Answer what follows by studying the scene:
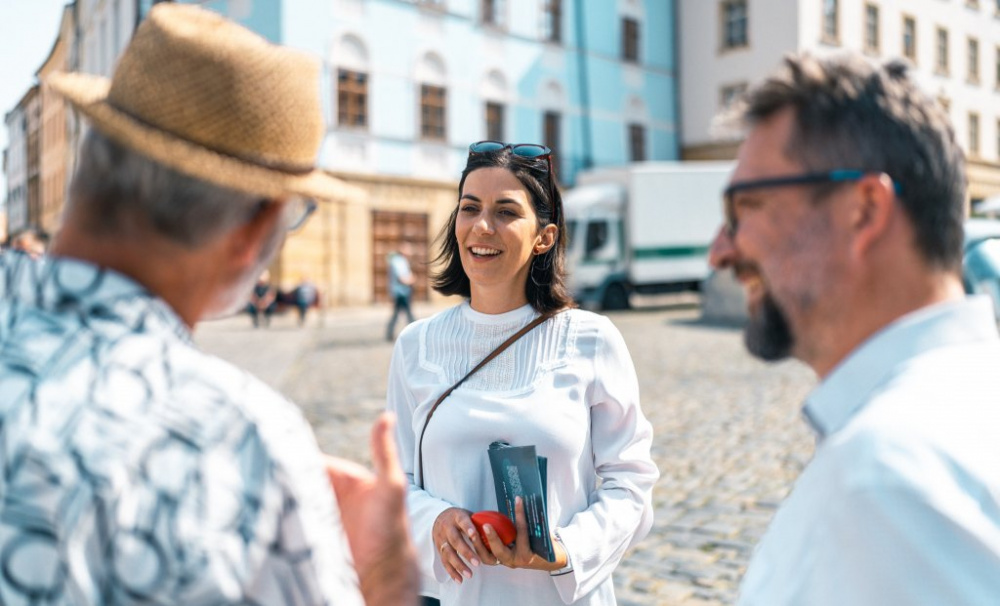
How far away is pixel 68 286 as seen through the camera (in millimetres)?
1143

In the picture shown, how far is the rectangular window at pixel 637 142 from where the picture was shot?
3500cm

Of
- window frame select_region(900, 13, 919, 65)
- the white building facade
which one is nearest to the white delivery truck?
the white building facade

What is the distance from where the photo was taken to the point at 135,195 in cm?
118

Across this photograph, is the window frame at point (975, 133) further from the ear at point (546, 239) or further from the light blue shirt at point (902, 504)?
the light blue shirt at point (902, 504)

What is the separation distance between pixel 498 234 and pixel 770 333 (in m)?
1.31

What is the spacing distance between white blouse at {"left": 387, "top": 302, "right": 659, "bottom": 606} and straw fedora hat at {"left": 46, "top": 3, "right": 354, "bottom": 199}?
4.41 feet


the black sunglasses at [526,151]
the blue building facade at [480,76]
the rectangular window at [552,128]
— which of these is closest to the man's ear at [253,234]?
the black sunglasses at [526,151]

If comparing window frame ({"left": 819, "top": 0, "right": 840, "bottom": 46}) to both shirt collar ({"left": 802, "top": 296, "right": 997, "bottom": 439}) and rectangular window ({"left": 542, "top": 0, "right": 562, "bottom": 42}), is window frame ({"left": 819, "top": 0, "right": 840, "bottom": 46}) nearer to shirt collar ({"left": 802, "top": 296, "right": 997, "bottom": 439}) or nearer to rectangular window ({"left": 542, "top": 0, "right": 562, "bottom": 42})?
rectangular window ({"left": 542, "top": 0, "right": 562, "bottom": 42})

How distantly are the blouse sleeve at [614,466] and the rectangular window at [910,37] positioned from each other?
39.4m

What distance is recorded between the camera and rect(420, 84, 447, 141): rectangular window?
28656mm

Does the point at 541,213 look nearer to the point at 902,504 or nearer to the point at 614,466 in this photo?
the point at 614,466

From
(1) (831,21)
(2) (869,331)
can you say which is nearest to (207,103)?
(2) (869,331)

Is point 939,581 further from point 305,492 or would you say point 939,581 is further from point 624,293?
point 624,293

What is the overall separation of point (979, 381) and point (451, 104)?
94.0 feet
